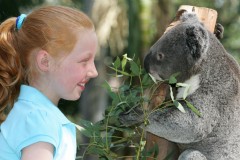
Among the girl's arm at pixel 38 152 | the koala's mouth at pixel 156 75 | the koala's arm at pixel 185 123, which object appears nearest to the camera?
the girl's arm at pixel 38 152

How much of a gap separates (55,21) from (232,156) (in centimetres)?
168

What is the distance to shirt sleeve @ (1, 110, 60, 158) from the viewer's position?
5.43 ft

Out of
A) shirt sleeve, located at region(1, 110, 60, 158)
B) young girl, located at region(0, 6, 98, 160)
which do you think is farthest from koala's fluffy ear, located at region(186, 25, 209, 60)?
shirt sleeve, located at region(1, 110, 60, 158)

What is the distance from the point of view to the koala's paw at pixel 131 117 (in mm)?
2834

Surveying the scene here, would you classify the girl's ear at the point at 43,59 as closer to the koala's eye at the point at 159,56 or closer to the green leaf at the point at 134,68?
the green leaf at the point at 134,68

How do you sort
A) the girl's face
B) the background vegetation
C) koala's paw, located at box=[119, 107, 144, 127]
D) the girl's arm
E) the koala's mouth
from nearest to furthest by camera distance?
the girl's arm, the girl's face, koala's paw, located at box=[119, 107, 144, 127], the koala's mouth, the background vegetation

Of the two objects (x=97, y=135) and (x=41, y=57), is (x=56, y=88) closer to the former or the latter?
(x=41, y=57)

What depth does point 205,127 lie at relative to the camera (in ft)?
9.75

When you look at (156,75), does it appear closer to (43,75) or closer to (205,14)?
(205,14)

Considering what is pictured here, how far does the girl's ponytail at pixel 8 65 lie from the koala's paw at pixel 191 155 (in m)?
1.29

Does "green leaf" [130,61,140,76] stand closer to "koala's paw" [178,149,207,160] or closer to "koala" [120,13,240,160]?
"koala" [120,13,240,160]

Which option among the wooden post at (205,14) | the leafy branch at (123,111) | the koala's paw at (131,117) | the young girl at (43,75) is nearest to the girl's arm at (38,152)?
the young girl at (43,75)

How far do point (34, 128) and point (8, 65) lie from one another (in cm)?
33

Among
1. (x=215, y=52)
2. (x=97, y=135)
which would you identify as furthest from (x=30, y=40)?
(x=215, y=52)
